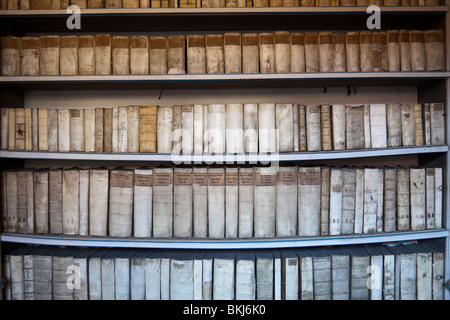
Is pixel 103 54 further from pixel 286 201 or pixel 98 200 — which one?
pixel 286 201

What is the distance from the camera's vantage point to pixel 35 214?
139cm

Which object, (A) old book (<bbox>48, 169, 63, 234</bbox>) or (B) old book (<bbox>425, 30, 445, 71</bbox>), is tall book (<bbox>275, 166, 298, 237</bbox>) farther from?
(A) old book (<bbox>48, 169, 63, 234</bbox>)

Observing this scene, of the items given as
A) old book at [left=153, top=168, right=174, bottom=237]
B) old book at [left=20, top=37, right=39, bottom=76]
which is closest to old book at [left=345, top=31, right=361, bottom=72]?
old book at [left=153, top=168, right=174, bottom=237]

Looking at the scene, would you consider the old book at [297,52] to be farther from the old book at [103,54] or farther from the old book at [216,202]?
the old book at [103,54]

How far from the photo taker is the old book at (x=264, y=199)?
1352 millimetres

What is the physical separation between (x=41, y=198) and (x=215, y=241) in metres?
0.91

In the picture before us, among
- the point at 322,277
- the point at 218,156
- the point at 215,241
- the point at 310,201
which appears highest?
the point at 218,156

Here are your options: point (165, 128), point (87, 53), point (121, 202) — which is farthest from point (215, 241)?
point (87, 53)

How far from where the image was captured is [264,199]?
1353 mm

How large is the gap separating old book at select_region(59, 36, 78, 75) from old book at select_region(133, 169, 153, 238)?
60cm

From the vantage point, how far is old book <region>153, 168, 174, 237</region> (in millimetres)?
1354

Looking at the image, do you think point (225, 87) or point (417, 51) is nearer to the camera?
point (417, 51)

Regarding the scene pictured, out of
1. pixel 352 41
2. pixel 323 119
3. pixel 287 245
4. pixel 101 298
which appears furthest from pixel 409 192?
pixel 101 298
